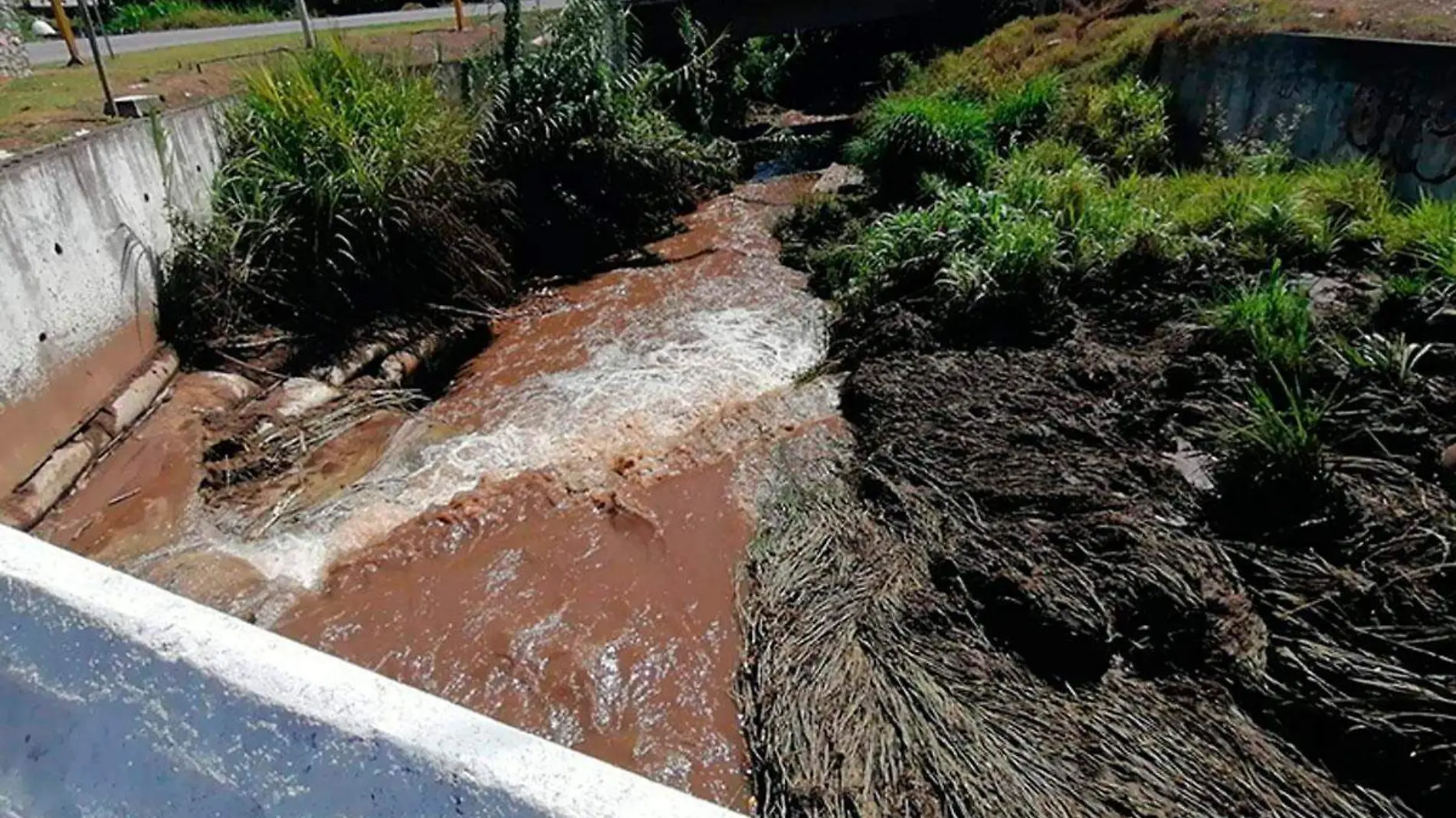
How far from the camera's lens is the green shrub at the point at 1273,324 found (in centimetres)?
404

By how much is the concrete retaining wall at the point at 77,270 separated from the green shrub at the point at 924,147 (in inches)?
224

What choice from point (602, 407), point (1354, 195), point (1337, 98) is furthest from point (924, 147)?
point (602, 407)

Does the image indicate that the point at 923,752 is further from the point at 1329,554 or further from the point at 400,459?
the point at 400,459

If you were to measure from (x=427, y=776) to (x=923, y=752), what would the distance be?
86.8 inches

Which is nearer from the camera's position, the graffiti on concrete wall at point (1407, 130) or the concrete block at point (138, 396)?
the concrete block at point (138, 396)

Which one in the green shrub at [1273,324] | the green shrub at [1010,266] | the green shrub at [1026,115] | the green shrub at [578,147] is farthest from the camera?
the green shrub at [1026,115]

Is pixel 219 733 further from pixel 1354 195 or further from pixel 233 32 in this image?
pixel 233 32

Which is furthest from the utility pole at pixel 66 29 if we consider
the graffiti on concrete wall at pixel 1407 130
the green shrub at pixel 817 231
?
the graffiti on concrete wall at pixel 1407 130

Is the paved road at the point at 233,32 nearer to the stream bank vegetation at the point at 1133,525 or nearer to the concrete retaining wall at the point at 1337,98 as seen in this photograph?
the stream bank vegetation at the point at 1133,525

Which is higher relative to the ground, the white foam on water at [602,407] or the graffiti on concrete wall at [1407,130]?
the graffiti on concrete wall at [1407,130]

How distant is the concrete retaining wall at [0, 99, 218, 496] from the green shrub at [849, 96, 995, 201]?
570 cm

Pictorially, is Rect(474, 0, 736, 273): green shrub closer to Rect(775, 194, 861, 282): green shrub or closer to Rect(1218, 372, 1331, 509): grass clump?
Rect(775, 194, 861, 282): green shrub

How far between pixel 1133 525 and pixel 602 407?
3162 millimetres

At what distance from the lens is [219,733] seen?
3.71ft
